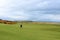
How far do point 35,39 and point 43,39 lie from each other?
1.16 metres

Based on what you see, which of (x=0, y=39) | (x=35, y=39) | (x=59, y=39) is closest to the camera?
(x=0, y=39)

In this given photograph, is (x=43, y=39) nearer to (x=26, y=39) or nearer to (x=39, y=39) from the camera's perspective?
(x=39, y=39)

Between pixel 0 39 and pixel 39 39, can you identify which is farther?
pixel 39 39

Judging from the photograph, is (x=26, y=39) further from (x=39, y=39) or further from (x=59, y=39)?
(x=59, y=39)

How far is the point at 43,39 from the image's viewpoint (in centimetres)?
Answer: 1800

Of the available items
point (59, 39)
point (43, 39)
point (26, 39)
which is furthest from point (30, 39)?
point (59, 39)

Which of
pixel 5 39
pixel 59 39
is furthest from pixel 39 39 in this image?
pixel 5 39

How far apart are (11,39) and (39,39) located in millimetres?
3694

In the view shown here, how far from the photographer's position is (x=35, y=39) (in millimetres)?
17562

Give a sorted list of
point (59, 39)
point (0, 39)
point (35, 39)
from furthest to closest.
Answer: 1. point (59, 39)
2. point (35, 39)
3. point (0, 39)

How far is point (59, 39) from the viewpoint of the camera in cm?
1903

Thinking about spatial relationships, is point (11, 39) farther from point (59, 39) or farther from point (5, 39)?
point (59, 39)

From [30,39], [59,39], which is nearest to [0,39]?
[30,39]

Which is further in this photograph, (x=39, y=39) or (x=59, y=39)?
(x=59, y=39)
